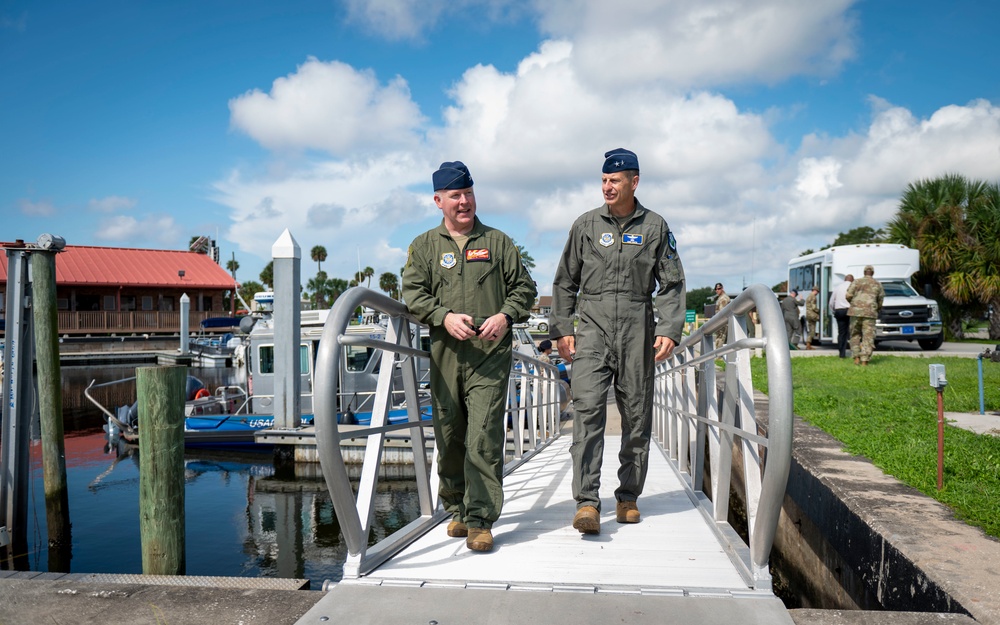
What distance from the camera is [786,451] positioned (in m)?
2.53

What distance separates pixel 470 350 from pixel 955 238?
90.7ft

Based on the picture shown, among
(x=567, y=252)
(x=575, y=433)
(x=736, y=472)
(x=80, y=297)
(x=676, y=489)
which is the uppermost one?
(x=80, y=297)

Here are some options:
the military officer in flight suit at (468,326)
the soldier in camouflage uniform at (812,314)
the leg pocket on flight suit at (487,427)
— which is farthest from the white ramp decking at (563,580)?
the soldier in camouflage uniform at (812,314)

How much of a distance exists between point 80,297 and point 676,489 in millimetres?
46221

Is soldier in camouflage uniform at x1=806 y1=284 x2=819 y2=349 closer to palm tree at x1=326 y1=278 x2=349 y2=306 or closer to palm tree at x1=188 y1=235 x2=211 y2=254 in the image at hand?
palm tree at x1=188 y1=235 x2=211 y2=254

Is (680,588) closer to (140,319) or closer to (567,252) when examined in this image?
(567,252)

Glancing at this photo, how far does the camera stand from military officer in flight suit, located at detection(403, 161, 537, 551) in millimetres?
3301

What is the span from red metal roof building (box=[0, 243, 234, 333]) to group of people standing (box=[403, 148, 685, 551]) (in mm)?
43612

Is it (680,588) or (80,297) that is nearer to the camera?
(680,588)

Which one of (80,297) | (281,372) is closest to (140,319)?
(80,297)

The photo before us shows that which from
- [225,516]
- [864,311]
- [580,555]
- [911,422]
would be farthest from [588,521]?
[864,311]

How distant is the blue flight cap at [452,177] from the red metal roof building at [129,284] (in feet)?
143

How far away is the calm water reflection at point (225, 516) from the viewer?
8.97 meters

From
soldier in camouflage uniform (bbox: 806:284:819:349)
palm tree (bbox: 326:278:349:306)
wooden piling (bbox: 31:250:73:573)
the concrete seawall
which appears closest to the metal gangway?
the concrete seawall
